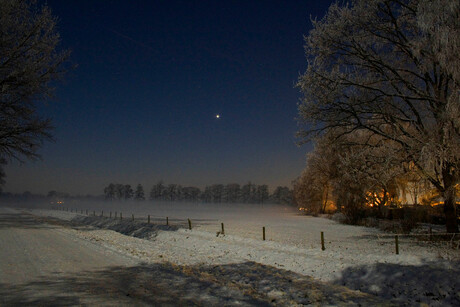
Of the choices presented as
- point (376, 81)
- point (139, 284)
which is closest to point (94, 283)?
point (139, 284)

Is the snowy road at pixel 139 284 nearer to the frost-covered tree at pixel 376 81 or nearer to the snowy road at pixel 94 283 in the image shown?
the snowy road at pixel 94 283

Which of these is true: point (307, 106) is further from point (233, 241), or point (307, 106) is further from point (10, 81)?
point (10, 81)

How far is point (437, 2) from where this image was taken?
9617mm

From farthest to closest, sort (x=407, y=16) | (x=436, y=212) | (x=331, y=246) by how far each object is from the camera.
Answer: (x=436, y=212) → (x=331, y=246) → (x=407, y=16)

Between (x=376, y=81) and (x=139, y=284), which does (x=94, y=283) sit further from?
(x=376, y=81)

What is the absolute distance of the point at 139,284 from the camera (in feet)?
26.9

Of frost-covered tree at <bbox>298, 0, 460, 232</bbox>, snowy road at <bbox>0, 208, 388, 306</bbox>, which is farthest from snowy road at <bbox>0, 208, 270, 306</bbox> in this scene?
frost-covered tree at <bbox>298, 0, 460, 232</bbox>

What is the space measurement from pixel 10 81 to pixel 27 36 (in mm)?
2634

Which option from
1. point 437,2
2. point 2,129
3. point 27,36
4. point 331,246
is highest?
point 27,36

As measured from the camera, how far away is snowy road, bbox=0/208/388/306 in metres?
7.03

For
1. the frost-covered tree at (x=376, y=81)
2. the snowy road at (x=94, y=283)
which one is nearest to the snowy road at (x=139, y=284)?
the snowy road at (x=94, y=283)

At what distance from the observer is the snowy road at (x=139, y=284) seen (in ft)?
23.1

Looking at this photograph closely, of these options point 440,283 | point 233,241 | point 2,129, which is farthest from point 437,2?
point 2,129

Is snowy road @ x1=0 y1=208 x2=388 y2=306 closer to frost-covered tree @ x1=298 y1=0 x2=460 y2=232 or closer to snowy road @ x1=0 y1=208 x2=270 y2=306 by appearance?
snowy road @ x1=0 y1=208 x2=270 y2=306
